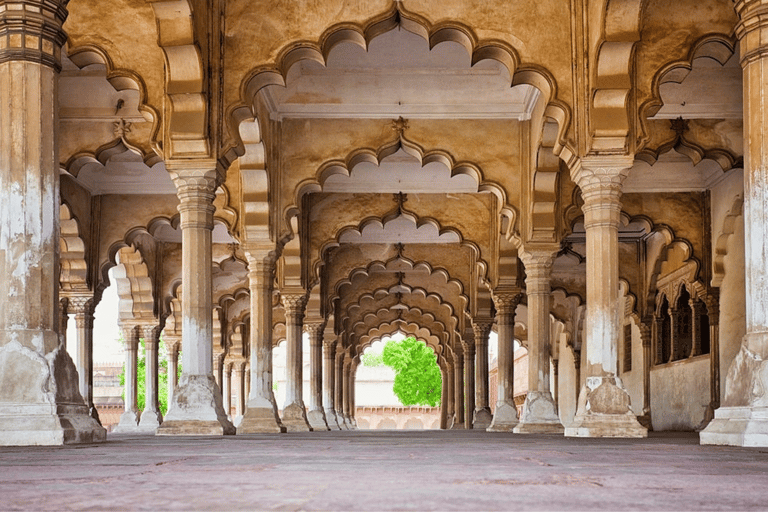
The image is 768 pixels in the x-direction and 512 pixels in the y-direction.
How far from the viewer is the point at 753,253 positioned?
6805mm

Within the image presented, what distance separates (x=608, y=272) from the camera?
412 inches

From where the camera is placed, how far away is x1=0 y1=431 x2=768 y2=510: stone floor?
9.15 feet

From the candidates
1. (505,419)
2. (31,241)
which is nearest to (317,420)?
(505,419)

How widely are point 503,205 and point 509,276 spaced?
3858mm

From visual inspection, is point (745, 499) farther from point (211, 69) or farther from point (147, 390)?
point (147, 390)

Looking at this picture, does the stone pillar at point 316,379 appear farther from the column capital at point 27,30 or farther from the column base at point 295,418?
the column capital at point 27,30

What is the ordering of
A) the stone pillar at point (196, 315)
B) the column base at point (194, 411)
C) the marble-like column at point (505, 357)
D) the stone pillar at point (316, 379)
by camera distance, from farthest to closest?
the stone pillar at point (316, 379)
the marble-like column at point (505, 357)
the stone pillar at point (196, 315)
the column base at point (194, 411)

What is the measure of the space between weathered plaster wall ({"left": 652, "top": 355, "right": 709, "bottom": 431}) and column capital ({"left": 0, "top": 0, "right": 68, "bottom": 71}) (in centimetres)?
1515

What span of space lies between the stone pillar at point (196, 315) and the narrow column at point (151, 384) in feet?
40.8

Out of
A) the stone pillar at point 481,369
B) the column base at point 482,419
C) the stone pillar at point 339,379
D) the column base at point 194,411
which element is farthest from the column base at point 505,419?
the stone pillar at point 339,379

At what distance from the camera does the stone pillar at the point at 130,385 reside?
23.0 meters

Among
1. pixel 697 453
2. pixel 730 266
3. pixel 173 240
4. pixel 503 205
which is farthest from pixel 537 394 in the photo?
pixel 173 240

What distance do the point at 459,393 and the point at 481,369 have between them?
619 cm

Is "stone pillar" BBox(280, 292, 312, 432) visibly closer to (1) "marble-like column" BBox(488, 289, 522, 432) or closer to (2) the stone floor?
(1) "marble-like column" BBox(488, 289, 522, 432)
